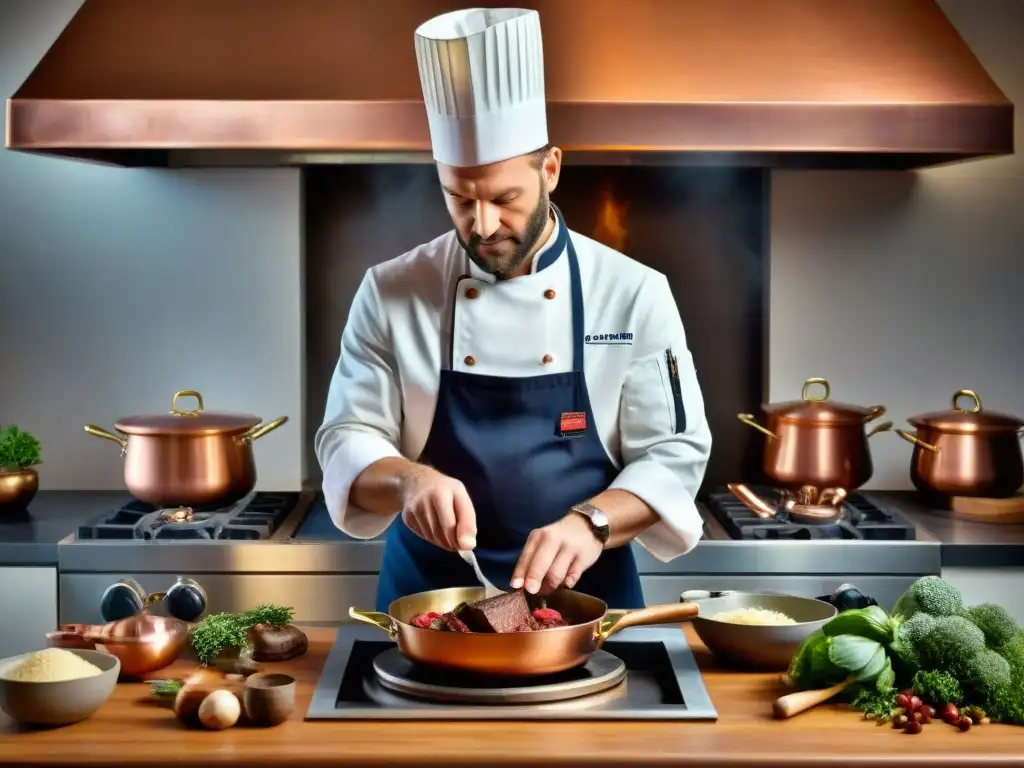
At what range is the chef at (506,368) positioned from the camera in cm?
222

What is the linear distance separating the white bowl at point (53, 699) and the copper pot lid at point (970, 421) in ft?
7.27

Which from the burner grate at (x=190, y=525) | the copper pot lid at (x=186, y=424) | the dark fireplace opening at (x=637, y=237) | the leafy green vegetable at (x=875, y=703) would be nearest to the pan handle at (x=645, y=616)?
the leafy green vegetable at (x=875, y=703)

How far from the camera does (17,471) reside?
→ 10.9 ft

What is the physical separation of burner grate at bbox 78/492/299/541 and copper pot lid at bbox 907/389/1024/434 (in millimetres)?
1554

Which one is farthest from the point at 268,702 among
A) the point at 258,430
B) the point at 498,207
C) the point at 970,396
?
the point at 970,396

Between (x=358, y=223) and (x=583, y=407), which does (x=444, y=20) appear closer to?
(x=583, y=407)

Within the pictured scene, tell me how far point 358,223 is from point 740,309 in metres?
1.04

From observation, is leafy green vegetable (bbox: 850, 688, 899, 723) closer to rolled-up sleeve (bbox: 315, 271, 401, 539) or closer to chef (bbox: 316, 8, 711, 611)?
chef (bbox: 316, 8, 711, 611)

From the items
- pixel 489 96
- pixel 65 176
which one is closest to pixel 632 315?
pixel 489 96

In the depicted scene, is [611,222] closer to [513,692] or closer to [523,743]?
[513,692]

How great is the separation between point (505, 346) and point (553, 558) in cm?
56

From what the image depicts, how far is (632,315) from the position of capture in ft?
7.84

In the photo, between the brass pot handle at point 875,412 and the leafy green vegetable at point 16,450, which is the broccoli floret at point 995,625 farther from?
the leafy green vegetable at point 16,450

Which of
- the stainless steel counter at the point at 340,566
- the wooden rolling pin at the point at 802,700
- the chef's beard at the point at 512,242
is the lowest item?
the stainless steel counter at the point at 340,566
